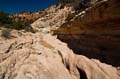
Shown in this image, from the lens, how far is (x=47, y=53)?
14875 millimetres

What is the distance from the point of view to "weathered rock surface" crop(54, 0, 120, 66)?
516 inches

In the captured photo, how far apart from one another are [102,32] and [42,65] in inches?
226

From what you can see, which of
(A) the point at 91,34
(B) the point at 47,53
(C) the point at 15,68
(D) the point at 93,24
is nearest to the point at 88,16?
(D) the point at 93,24

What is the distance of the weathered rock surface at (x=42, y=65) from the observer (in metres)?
12.0

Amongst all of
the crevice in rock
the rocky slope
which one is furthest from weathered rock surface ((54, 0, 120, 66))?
the crevice in rock

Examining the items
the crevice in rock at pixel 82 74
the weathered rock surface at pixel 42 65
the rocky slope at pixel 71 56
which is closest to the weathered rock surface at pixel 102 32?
the rocky slope at pixel 71 56

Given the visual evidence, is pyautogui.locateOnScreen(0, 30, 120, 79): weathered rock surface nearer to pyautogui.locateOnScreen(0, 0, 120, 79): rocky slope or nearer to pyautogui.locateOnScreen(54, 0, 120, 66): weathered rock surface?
pyautogui.locateOnScreen(0, 0, 120, 79): rocky slope

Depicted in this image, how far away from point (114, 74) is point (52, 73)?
400 centimetres

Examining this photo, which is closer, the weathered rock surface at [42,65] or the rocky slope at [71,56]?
the weathered rock surface at [42,65]

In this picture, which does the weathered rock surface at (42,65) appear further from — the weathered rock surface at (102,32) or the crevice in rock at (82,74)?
the weathered rock surface at (102,32)

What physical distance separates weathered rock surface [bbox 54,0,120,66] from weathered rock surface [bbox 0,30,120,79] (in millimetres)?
1709

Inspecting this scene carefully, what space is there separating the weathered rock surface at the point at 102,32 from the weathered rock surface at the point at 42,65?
1.71 metres

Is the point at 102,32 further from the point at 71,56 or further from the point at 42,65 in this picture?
the point at 42,65

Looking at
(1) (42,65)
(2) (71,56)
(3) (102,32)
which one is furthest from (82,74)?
(3) (102,32)
